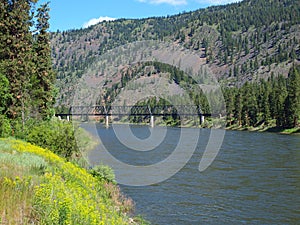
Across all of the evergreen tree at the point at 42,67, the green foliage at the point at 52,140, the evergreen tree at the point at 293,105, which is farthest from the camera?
the evergreen tree at the point at 293,105

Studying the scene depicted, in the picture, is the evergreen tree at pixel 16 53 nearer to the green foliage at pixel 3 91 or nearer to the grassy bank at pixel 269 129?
the green foliage at pixel 3 91

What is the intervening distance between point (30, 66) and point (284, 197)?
27010 millimetres

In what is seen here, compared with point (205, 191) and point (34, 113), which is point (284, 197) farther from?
point (34, 113)

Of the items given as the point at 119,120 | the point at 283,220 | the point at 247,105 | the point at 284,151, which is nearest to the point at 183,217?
the point at 283,220

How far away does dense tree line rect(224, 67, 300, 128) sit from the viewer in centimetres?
8912

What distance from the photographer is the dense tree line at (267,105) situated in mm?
89125

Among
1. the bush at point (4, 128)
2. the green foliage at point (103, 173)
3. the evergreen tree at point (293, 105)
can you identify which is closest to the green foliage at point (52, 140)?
the bush at point (4, 128)

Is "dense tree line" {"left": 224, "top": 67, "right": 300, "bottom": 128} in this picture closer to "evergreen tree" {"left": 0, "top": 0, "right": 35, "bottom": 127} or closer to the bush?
"evergreen tree" {"left": 0, "top": 0, "right": 35, "bottom": 127}

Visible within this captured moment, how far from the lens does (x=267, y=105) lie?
101250 mm


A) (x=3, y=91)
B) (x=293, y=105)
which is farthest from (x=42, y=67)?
(x=293, y=105)

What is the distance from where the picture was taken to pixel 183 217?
69.5ft

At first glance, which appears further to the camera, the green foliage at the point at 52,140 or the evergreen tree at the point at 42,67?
the evergreen tree at the point at 42,67

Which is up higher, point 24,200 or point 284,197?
point 24,200

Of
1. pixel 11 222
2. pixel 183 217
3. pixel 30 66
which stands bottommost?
pixel 183 217
